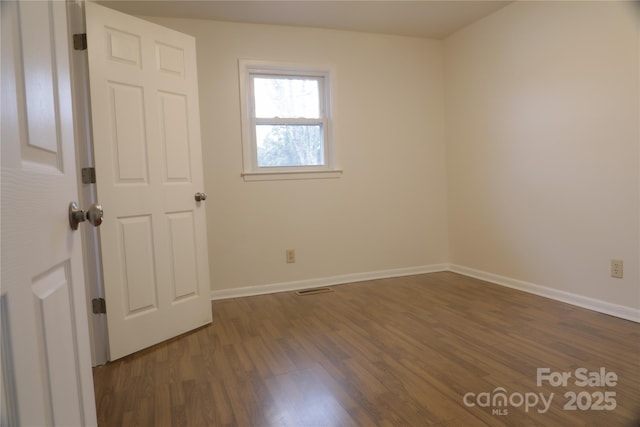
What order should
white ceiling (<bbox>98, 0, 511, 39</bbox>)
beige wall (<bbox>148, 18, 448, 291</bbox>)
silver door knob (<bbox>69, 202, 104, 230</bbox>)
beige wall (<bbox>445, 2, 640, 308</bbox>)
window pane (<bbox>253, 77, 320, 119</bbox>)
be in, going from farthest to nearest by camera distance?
window pane (<bbox>253, 77, 320, 119</bbox>), beige wall (<bbox>148, 18, 448, 291</bbox>), white ceiling (<bbox>98, 0, 511, 39</bbox>), beige wall (<bbox>445, 2, 640, 308</bbox>), silver door knob (<bbox>69, 202, 104, 230</bbox>)

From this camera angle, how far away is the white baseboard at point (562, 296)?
256cm

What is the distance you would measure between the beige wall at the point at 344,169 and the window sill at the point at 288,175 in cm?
5

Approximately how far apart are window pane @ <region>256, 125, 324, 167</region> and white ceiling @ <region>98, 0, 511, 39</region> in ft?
3.04

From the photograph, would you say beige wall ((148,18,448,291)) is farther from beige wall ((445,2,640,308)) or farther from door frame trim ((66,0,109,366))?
door frame trim ((66,0,109,366))

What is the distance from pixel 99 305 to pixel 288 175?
75.5 inches

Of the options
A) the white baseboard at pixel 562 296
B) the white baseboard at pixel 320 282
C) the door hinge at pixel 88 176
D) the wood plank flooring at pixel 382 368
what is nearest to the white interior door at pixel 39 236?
the wood plank flooring at pixel 382 368

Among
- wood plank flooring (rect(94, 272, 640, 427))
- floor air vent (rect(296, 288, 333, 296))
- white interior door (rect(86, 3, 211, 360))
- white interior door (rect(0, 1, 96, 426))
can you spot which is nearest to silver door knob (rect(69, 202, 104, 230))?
white interior door (rect(0, 1, 96, 426))

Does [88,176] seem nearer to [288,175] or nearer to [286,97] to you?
[288,175]

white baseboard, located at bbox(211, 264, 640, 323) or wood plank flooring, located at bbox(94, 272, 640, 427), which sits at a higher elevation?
white baseboard, located at bbox(211, 264, 640, 323)

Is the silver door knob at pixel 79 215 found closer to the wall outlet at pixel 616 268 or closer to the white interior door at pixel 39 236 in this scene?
the white interior door at pixel 39 236

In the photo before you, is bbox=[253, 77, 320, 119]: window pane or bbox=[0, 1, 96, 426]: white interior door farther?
bbox=[253, 77, 320, 119]: window pane

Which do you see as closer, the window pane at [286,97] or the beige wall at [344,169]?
the beige wall at [344,169]

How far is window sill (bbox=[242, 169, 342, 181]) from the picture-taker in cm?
351

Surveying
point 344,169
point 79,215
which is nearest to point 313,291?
point 344,169
